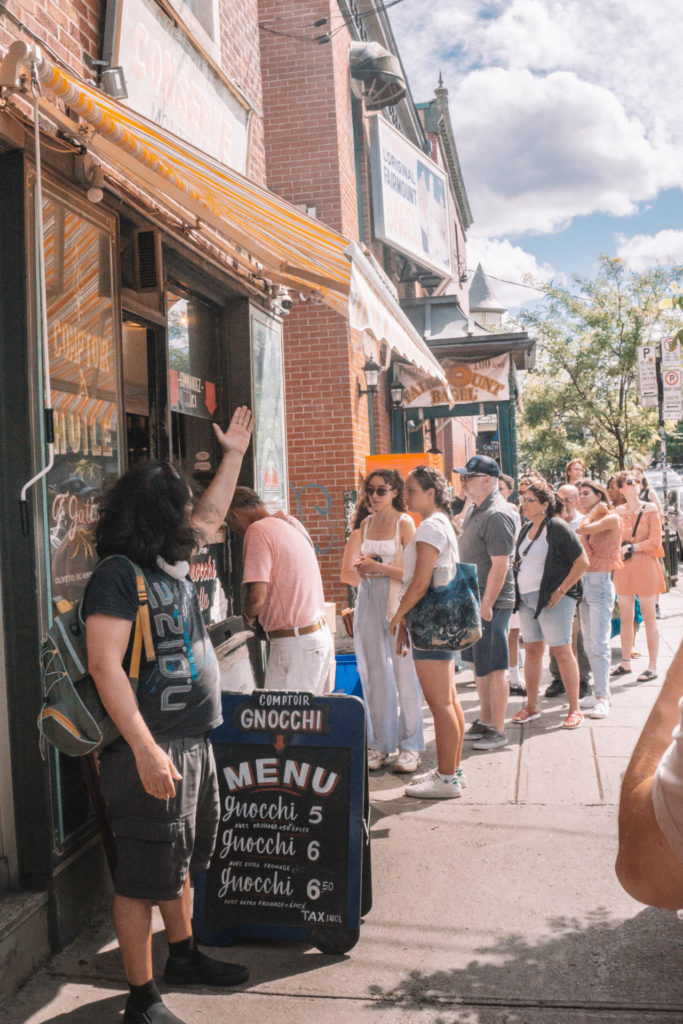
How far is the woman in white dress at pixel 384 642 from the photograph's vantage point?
5.81 meters

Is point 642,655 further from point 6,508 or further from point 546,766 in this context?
point 6,508

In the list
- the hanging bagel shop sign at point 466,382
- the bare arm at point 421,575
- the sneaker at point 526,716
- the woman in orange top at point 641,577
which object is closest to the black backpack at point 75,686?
the bare arm at point 421,575

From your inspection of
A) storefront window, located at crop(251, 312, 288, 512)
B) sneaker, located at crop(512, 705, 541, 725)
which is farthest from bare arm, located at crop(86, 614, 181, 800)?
sneaker, located at crop(512, 705, 541, 725)

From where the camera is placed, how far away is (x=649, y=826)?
125 cm

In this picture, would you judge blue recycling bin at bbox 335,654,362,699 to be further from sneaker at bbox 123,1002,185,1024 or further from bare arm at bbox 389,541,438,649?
sneaker at bbox 123,1002,185,1024

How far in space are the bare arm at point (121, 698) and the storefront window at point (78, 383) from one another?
90 cm

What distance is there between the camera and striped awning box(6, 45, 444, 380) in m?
3.28

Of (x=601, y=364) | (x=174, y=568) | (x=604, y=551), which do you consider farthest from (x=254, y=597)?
(x=601, y=364)

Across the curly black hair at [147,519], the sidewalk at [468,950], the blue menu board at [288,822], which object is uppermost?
the curly black hair at [147,519]

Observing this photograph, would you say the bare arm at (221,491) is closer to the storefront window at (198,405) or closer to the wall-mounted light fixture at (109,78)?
the storefront window at (198,405)

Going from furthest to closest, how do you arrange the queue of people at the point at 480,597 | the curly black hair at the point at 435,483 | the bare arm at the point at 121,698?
the curly black hair at the point at 435,483 < the queue of people at the point at 480,597 < the bare arm at the point at 121,698

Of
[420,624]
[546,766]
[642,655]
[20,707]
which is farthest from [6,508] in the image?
[642,655]

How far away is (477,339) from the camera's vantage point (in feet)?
42.8

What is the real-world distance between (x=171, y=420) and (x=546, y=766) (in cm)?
333
